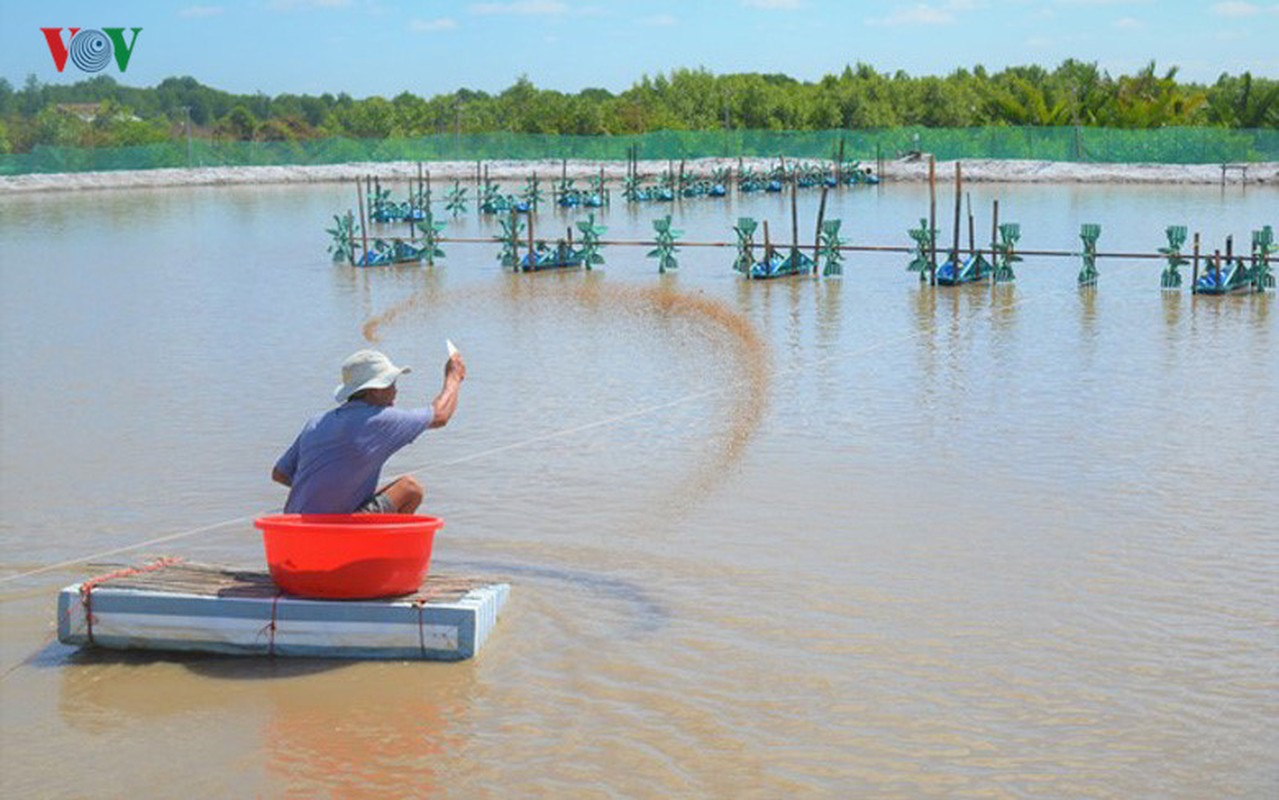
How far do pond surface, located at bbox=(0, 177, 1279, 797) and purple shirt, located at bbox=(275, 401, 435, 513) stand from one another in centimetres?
69

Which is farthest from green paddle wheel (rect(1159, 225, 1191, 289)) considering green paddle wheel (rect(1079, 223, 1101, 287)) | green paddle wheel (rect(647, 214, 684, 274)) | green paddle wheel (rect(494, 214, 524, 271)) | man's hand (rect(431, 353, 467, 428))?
man's hand (rect(431, 353, 467, 428))

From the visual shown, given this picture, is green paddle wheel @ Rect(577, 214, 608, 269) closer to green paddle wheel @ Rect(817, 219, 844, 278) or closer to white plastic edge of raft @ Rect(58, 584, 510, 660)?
green paddle wheel @ Rect(817, 219, 844, 278)

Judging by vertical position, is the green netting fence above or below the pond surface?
above

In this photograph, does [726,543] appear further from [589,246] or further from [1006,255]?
[589,246]

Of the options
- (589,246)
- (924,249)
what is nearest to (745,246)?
(924,249)

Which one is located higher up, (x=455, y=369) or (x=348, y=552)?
(x=455, y=369)

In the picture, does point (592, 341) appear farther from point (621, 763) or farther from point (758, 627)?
point (621, 763)

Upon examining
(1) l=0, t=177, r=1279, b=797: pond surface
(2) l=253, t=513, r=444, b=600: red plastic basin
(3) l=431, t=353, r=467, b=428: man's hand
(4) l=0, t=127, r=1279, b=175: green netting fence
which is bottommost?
(1) l=0, t=177, r=1279, b=797: pond surface

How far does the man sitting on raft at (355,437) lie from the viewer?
21.5ft

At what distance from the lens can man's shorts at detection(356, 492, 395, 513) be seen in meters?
6.70

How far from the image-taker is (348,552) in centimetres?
632

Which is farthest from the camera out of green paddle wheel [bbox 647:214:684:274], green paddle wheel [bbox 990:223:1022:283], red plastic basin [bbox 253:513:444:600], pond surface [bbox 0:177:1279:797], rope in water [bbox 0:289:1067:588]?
green paddle wheel [bbox 647:214:684:274]

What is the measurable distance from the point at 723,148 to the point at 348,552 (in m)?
65.8

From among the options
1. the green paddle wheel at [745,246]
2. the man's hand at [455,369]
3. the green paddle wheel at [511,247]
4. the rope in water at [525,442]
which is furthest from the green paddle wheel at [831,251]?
the man's hand at [455,369]
